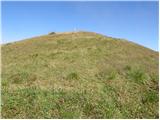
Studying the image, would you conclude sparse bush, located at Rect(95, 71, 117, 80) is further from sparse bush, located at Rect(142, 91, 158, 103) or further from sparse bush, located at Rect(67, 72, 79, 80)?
sparse bush, located at Rect(142, 91, 158, 103)

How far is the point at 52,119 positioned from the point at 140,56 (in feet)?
51.5

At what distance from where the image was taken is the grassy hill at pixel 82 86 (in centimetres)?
1126

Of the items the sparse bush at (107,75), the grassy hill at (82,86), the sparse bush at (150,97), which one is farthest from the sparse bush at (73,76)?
the sparse bush at (150,97)

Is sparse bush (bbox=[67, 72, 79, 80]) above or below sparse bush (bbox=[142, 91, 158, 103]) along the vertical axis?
above

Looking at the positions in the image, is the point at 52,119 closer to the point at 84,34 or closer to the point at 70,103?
the point at 70,103

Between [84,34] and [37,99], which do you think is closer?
[37,99]

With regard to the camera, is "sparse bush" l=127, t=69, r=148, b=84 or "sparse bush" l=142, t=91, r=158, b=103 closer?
"sparse bush" l=142, t=91, r=158, b=103

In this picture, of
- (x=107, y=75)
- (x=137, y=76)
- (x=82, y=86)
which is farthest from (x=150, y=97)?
(x=107, y=75)

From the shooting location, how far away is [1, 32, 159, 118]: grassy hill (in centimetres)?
1126

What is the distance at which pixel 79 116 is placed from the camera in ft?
35.0

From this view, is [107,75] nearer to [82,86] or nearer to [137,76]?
[137,76]

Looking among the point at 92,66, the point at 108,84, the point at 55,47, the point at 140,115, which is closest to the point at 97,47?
the point at 55,47

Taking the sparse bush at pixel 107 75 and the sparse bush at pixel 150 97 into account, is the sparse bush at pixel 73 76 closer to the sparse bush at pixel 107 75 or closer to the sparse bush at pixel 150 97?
the sparse bush at pixel 107 75

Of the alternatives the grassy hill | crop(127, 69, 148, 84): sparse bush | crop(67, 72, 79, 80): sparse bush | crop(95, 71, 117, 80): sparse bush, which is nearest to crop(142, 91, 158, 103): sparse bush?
the grassy hill
